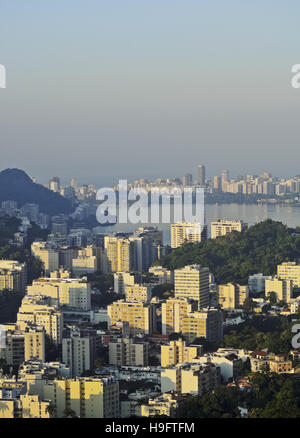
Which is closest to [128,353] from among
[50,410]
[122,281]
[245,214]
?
[50,410]

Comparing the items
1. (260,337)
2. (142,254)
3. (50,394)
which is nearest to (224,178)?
(142,254)

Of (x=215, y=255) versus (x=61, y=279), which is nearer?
→ (x=61, y=279)

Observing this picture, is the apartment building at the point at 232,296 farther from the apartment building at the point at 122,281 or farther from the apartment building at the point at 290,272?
the apartment building at the point at 122,281

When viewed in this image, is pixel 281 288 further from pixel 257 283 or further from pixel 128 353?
pixel 128 353

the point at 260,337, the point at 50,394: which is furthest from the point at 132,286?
the point at 50,394

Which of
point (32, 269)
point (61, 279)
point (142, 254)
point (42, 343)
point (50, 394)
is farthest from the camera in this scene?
point (142, 254)

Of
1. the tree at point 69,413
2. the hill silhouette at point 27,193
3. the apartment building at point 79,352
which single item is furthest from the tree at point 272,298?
the hill silhouette at point 27,193

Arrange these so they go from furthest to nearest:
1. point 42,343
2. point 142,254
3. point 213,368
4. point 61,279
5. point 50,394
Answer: point 142,254, point 61,279, point 42,343, point 213,368, point 50,394
